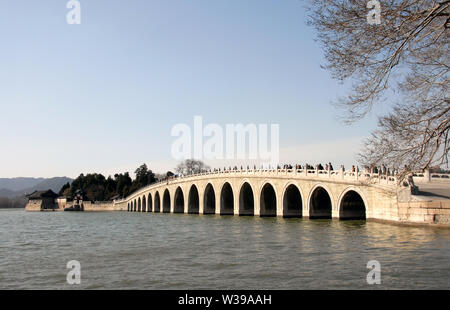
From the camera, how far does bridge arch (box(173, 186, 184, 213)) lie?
210ft

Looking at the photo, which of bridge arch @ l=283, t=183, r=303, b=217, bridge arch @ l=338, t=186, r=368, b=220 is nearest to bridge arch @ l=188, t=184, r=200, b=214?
bridge arch @ l=283, t=183, r=303, b=217

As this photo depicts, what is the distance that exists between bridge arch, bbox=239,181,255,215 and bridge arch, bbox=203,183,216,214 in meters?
7.87

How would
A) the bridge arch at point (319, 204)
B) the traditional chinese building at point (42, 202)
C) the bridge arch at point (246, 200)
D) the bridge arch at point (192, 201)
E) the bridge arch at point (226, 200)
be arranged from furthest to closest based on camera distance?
the traditional chinese building at point (42, 202), the bridge arch at point (192, 201), the bridge arch at point (226, 200), the bridge arch at point (246, 200), the bridge arch at point (319, 204)

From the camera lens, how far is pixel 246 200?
147 ft

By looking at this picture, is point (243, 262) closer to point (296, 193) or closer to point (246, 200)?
point (296, 193)

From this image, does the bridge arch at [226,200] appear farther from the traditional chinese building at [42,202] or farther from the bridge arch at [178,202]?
the traditional chinese building at [42,202]

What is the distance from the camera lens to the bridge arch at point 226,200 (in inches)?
1889

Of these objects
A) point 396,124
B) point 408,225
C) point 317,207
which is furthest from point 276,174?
point 396,124

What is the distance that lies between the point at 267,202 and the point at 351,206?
36.6 ft

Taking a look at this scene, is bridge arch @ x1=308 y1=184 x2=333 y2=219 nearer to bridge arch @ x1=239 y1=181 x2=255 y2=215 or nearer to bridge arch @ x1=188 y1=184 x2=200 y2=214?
bridge arch @ x1=239 y1=181 x2=255 y2=215

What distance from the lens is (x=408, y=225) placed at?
72.6 ft

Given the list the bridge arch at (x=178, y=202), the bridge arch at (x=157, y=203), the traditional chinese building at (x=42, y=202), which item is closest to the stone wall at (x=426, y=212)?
the bridge arch at (x=178, y=202)
